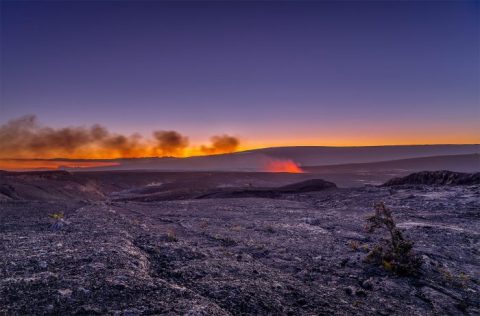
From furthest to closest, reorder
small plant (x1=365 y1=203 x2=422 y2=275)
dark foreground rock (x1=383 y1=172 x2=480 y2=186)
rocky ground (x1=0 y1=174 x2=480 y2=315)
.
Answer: dark foreground rock (x1=383 y1=172 x2=480 y2=186), small plant (x1=365 y1=203 x2=422 y2=275), rocky ground (x1=0 y1=174 x2=480 y2=315)

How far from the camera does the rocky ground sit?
28.9 ft

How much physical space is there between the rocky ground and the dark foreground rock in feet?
64.0

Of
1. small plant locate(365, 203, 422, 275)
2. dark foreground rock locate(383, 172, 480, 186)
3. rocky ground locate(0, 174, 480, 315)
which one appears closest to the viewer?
rocky ground locate(0, 174, 480, 315)

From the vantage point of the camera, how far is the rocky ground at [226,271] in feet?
28.9

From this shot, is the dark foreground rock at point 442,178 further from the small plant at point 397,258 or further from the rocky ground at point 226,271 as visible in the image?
the small plant at point 397,258

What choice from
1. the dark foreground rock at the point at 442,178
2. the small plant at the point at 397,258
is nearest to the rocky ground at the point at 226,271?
the small plant at the point at 397,258

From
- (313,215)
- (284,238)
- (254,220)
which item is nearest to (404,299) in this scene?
(284,238)

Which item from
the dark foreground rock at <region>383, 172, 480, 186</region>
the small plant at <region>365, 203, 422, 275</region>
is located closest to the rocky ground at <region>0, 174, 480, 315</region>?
the small plant at <region>365, 203, 422, 275</region>

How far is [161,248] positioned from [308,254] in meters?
5.52

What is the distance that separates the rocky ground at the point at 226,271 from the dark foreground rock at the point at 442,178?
19509mm

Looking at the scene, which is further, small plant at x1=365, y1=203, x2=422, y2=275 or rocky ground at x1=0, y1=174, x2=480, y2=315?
small plant at x1=365, y1=203, x2=422, y2=275

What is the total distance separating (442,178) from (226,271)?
130 feet

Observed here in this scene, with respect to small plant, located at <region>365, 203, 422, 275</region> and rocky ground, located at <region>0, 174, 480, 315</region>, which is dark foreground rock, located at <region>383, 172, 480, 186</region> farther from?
small plant, located at <region>365, 203, 422, 275</region>

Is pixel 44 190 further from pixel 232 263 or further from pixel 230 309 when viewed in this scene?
pixel 230 309
